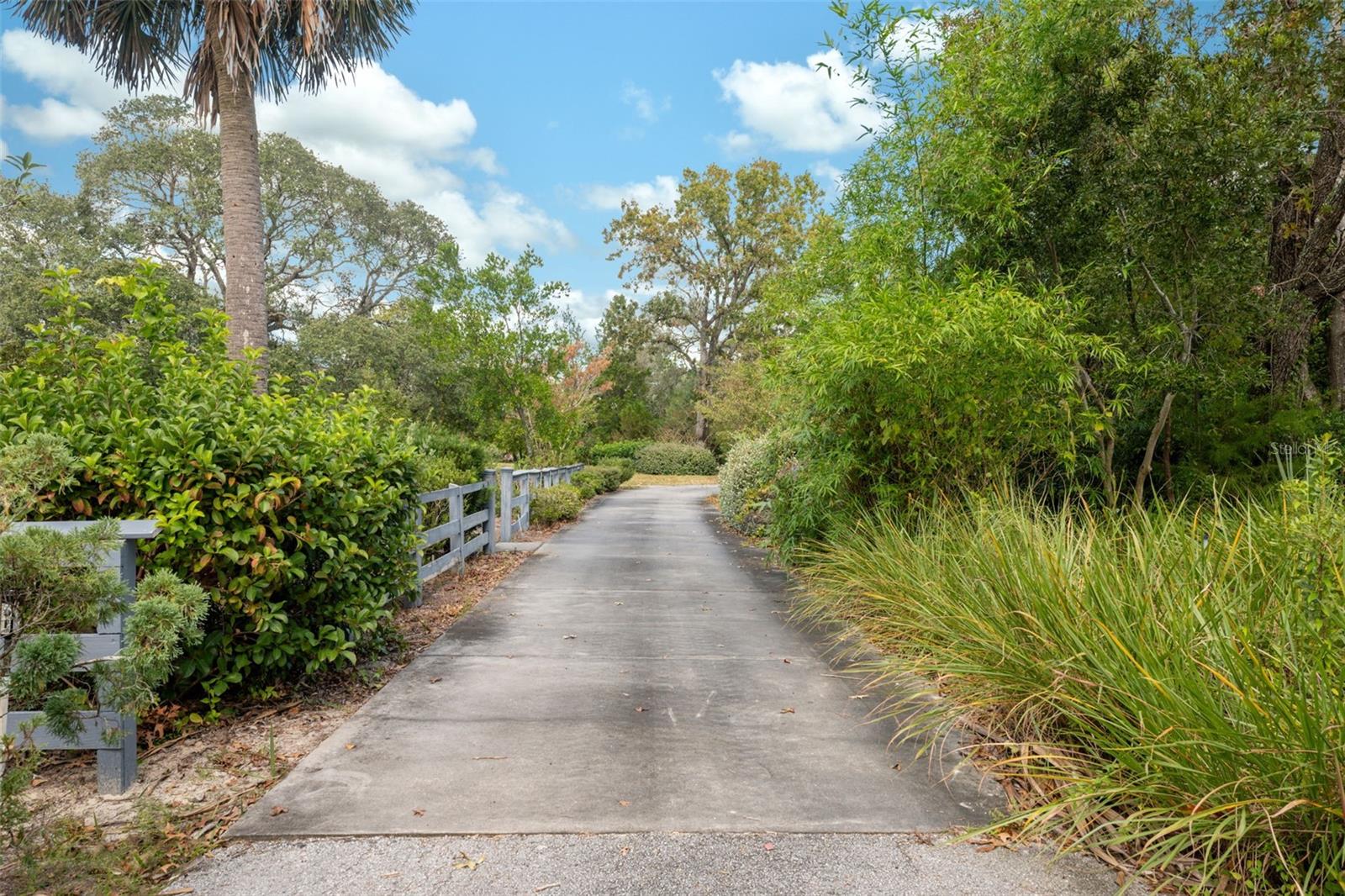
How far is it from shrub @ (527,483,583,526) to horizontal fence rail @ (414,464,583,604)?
0.48 ft

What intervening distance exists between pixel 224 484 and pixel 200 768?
3.99 ft

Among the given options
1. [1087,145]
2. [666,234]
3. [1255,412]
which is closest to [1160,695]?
[1087,145]

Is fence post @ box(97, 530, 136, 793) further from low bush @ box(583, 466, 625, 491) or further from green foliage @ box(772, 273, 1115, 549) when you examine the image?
low bush @ box(583, 466, 625, 491)

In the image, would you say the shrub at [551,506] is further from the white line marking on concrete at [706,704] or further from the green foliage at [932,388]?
the white line marking on concrete at [706,704]

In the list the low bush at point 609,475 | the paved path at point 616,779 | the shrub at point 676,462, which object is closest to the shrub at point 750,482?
the paved path at point 616,779

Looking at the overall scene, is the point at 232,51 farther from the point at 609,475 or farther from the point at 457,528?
the point at 609,475

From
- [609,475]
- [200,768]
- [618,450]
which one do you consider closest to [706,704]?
[200,768]

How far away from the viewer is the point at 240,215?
9719mm

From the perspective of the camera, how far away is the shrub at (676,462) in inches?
1420

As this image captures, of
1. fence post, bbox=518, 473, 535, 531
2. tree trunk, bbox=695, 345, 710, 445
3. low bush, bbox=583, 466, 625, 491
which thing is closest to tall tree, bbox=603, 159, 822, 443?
tree trunk, bbox=695, 345, 710, 445

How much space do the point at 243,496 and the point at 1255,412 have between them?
10206 mm

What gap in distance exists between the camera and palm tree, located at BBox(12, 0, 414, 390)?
376 inches

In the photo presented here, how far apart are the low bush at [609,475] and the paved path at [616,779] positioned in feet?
55.3

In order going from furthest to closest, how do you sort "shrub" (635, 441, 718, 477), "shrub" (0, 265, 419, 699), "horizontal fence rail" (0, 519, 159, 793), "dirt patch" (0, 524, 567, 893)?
"shrub" (635, 441, 718, 477), "shrub" (0, 265, 419, 699), "horizontal fence rail" (0, 519, 159, 793), "dirt patch" (0, 524, 567, 893)
